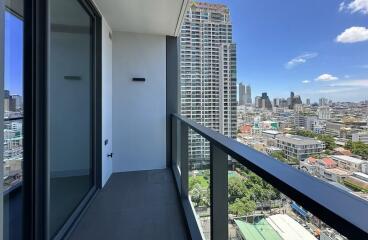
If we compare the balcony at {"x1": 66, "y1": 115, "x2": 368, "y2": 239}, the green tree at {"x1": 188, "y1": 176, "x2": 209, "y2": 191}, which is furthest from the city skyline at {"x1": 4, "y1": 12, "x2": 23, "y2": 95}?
the green tree at {"x1": 188, "y1": 176, "x2": 209, "y2": 191}

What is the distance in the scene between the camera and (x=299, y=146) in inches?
37.4

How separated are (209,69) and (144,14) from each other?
1.30 m

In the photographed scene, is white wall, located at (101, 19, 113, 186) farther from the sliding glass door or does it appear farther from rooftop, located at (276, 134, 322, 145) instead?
rooftop, located at (276, 134, 322, 145)

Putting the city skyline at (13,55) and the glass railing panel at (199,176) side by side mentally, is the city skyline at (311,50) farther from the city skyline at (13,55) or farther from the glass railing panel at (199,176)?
the city skyline at (13,55)

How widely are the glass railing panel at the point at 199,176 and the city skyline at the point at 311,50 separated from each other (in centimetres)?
69

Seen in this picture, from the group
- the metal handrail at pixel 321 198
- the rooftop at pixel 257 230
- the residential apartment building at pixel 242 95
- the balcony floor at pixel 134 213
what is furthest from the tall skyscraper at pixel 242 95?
the balcony floor at pixel 134 213

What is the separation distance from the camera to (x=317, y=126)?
0.99 metres

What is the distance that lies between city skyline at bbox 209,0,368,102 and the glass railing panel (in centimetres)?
69

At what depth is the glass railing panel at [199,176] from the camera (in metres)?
1.75

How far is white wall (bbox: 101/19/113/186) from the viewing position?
3.33 m

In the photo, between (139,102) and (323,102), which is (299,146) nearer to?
(323,102)

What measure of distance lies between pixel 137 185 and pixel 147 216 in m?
1.02

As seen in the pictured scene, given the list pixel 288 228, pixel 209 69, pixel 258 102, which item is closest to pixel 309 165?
pixel 288 228

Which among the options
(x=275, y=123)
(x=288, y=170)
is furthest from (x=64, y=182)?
(x=288, y=170)
